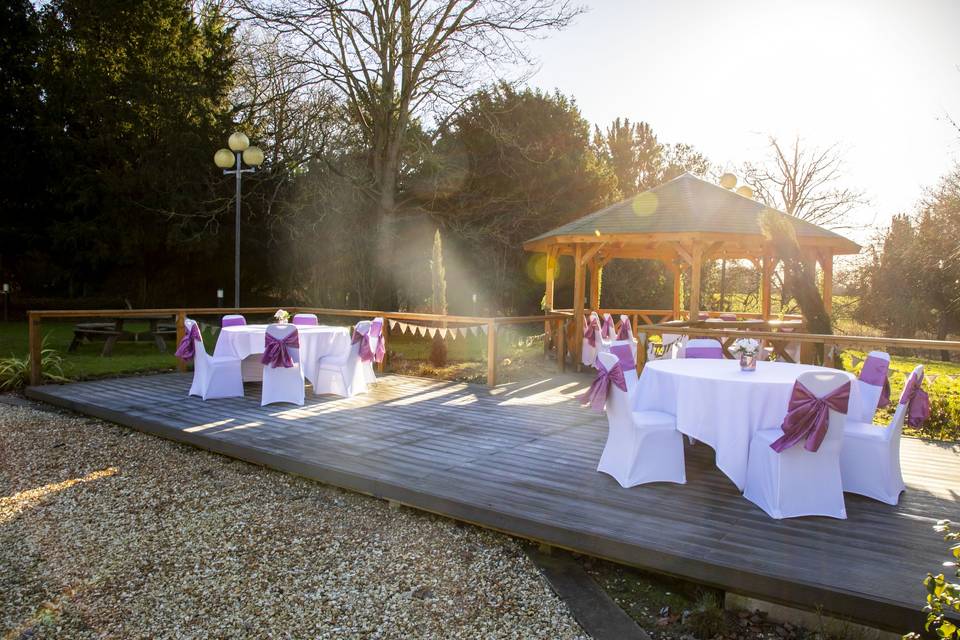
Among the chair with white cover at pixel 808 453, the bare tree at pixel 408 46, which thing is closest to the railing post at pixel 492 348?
the chair with white cover at pixel 808 453

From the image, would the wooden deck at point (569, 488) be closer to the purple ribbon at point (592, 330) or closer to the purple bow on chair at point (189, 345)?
the purple bow on chair at point (189, 345)

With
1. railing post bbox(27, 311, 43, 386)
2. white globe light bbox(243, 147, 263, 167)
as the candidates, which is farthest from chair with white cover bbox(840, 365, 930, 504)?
railing post bbox(27, 311, 43, 386)

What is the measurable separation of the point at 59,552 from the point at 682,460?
4.24 meters

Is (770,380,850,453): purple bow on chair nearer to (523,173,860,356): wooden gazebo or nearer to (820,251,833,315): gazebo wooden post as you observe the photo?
(523,173,860,356): wooden gazebo

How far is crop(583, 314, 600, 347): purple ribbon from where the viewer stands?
1032 cm

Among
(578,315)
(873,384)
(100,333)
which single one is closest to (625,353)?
(873,384)

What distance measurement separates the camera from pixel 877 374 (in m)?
4.92

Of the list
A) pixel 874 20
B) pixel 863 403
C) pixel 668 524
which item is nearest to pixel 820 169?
pixel 874 20

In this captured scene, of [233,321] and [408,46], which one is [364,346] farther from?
[408,46]

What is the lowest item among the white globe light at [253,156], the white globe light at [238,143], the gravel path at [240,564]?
the gravel path at [240,564]

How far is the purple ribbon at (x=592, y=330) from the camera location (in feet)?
33.9

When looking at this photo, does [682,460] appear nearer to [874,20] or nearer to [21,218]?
[874,20]

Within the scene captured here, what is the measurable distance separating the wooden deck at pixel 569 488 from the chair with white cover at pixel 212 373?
0.93ft

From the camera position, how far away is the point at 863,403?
493cm
